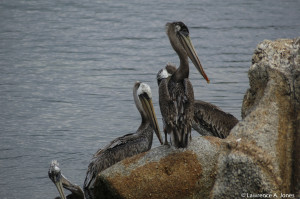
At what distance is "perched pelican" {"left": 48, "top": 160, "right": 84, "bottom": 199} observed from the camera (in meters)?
6.76

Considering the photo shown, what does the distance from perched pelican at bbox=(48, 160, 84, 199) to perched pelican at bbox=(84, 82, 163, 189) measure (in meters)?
0.16

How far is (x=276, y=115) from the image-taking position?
18.6 feet

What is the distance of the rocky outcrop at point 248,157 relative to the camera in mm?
5354

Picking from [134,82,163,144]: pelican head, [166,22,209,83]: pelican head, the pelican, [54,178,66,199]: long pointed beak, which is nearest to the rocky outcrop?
[54,178,66,199]: long pointed beak

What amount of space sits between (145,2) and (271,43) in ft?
44.3

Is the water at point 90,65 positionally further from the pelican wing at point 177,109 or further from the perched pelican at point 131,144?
the pelican wing at point 177,109

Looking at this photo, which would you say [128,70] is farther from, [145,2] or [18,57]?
[145,2]

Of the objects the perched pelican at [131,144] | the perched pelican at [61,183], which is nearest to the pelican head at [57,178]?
the perched pelican at [61,183]

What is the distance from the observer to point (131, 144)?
7.50 meters

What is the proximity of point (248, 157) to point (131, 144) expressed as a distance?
7.98 ft

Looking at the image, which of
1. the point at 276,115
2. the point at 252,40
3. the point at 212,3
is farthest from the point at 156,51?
the point at 276,115

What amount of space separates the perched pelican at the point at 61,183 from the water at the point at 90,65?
0.32 m

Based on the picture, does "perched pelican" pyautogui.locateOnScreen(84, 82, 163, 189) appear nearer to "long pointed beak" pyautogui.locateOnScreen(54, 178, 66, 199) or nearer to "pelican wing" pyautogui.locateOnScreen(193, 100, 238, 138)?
"long pointed beak" pyautogui.locateOnScreen(54, 178, 66, 199)

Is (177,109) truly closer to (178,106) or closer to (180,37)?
(178,106)
